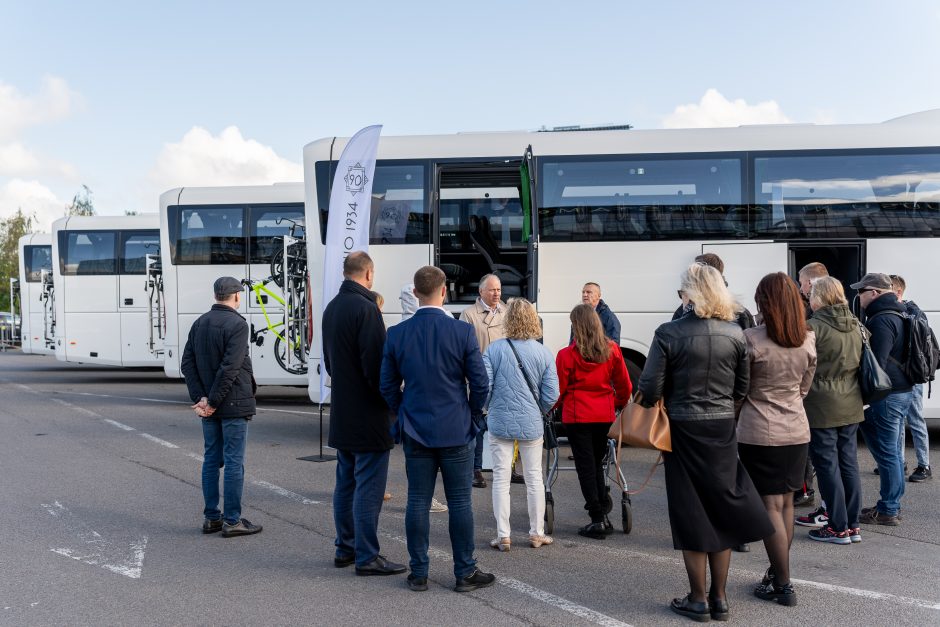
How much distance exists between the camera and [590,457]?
6250 millimetres

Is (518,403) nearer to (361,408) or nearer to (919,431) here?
(361,408)

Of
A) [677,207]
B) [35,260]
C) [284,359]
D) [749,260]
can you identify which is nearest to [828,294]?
[749,260]

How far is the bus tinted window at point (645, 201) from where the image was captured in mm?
10195

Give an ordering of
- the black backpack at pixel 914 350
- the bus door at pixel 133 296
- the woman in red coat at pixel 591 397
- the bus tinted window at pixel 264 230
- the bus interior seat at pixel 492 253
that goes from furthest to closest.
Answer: the bus door at pixel 133 296
the bus tinted window at pixel 264 230
the bus interior seat at pixel 492 253
the black backpack at pixel 914 350
the woman in red coat at pixel 591 397

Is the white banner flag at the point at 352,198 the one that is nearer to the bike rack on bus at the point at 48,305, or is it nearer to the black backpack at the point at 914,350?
the black backpack at the point at 914,350

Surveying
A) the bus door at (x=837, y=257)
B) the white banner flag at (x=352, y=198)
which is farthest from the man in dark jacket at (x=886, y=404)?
the white banner flag at (x=352, y=198)

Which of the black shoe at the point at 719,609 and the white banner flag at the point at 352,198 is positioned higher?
the white banner flag at the point at 352,198

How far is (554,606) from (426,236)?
6.47 meters

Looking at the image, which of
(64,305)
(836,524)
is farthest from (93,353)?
(836,524)

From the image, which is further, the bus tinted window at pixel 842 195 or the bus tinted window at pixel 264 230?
the bus tinted window at pixel 264 230

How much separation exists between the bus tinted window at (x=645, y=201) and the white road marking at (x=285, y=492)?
4542 millimetres

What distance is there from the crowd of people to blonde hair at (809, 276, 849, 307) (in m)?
0.01

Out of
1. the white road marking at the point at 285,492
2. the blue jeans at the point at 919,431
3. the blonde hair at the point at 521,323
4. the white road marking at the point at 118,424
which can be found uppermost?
the blonde hair at the point at 521,323

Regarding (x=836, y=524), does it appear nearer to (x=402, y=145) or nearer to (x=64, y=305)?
(x=402, y=145)
